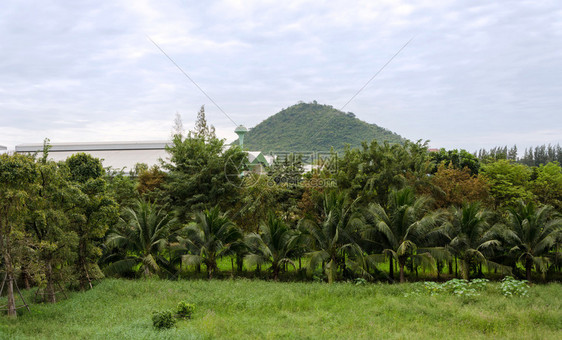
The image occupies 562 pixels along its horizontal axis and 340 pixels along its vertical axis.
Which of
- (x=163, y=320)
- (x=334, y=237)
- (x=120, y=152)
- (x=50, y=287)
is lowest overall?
(x=50, y=287)

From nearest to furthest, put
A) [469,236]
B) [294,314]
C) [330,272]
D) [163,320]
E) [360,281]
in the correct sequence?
[163,320], [294,314], [360,281], [330,272], [469,236]

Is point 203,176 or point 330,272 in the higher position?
point 203,176

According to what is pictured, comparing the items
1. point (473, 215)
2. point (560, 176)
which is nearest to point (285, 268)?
point (473, 215)

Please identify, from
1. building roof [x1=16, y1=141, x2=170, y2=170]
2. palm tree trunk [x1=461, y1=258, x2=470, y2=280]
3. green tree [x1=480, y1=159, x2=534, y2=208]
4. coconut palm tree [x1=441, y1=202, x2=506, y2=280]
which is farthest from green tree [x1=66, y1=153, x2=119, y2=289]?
building roof [x1=16, y1=141, x2=170, y2=170]

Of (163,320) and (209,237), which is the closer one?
(163,320)

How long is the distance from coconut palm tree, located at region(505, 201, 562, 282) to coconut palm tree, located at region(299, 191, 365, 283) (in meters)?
6.29

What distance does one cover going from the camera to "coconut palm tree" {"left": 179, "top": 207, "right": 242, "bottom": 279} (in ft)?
56.7

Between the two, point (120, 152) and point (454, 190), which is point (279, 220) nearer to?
point (454, 190)

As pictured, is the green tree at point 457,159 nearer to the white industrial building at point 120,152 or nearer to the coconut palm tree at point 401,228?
the white industrial building at point 120,152

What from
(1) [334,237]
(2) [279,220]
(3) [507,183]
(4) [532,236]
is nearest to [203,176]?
(2) [279,220]

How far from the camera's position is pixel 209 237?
17312mm

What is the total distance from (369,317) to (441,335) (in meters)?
2.13

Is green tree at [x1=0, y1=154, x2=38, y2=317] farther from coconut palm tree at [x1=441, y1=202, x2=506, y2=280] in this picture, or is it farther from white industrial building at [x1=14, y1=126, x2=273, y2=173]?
white industrial building at [x1=14, y1=126, x2=273, y2=173]

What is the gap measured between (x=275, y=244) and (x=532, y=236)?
1067 centimetres
